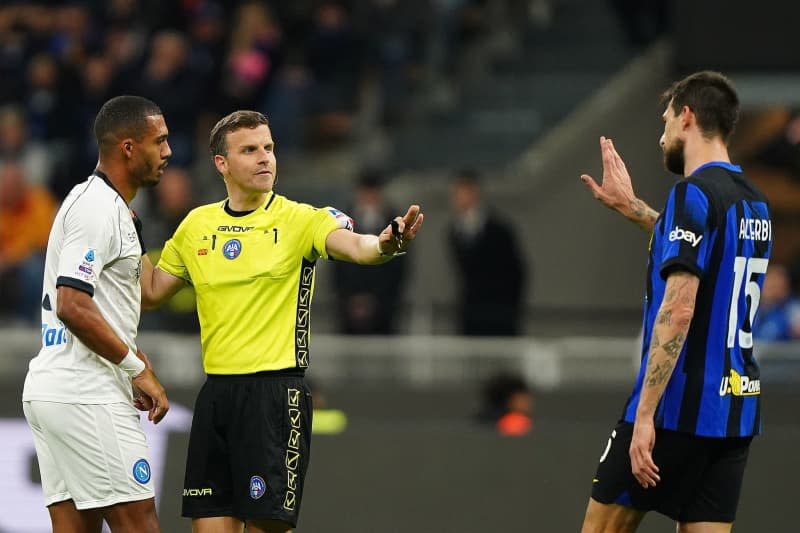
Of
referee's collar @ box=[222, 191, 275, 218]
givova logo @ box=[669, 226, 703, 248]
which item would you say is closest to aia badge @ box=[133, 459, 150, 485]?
referee's collar @ box=[222, 191, 275, 218]

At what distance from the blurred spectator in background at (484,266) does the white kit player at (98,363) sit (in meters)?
5.50

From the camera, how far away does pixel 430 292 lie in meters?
13.2

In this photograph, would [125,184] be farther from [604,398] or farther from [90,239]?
[604,398]

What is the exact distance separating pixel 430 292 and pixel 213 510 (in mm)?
7543

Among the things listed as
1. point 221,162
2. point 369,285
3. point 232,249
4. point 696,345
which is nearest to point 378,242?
point 232,249

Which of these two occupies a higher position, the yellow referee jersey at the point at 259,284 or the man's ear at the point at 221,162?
the man's ear at the point at 221,162

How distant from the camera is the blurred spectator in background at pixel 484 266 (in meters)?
10.9

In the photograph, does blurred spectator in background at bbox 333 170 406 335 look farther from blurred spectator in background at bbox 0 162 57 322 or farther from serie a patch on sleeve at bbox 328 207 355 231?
serie a patch on sleeve at bbox 328 207 355 231

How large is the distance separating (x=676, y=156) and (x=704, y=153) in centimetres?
12

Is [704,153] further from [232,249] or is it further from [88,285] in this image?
[88,285]

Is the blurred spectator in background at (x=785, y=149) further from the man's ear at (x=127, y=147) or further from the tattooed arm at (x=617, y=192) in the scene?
the man's ear at (x=127, y=147)

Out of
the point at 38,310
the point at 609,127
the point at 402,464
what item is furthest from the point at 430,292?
the point at 402,464

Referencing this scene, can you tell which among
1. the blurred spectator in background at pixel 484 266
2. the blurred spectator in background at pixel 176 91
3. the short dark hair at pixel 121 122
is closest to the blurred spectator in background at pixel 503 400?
the blurred spectator in background at pixel 484 266

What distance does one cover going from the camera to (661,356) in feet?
16.8
